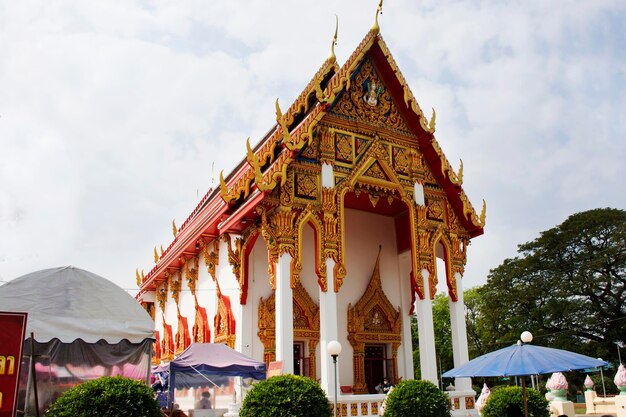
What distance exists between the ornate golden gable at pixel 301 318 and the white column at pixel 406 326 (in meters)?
2.32

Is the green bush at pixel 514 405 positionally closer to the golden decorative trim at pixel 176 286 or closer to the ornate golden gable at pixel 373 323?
the ornate golden gable at pixel 373 323

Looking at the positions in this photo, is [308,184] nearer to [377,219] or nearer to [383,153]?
[383,153]

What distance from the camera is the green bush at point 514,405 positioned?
9.22m

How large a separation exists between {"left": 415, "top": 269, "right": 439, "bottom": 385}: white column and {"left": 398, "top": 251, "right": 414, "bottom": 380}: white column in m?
1.59

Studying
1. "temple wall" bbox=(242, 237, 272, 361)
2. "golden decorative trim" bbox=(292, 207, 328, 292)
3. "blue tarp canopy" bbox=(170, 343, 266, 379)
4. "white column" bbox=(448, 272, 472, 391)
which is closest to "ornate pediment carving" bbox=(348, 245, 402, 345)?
"white column" bbox=(448, 272, 472, 391)

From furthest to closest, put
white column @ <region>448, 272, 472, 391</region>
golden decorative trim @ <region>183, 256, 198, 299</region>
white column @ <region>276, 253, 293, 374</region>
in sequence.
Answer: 1. golden decorative trim @ <region>183, 256, 198, 299</region>
2. white column @ <region>448, 272, 472, 391</region>
3. white column @ <region>276, 253, 293, 374</region>

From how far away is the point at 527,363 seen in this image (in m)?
6.93

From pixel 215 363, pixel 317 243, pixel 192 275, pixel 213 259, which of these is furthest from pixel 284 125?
pixel 192 275

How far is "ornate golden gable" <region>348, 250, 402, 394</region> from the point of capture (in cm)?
1251

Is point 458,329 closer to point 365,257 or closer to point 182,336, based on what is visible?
point 365,257

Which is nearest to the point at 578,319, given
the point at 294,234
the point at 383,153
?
the point at 383,153

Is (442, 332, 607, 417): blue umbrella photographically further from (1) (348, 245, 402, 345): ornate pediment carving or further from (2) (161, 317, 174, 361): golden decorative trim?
(2) (161, 317, 174, 361): golden decorative trim

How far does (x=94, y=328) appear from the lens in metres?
6.83

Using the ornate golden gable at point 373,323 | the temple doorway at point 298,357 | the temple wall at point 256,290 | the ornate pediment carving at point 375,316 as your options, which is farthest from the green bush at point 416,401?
the ornate pediment carving at point 375,316
